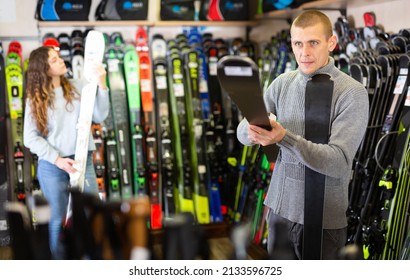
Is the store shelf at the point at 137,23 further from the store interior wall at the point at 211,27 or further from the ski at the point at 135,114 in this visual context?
the ski at the point at 135,114

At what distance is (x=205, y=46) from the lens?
2.88 metres

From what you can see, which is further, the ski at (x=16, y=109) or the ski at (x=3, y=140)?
the ski at (x=16, y=109)

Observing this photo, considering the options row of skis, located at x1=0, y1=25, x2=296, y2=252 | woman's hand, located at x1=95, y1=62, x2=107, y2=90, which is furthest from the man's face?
row of skis, located at x1=0, y1=25, x2=296, y2=252

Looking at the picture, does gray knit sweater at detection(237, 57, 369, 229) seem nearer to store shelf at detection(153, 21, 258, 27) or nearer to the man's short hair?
the man's short hair

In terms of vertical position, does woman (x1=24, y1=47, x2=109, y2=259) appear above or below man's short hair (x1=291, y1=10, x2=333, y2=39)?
below

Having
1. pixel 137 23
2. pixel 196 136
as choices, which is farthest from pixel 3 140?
pixel 196 136

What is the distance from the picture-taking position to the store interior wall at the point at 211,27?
162 centimetres

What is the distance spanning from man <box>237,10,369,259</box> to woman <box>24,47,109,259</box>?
52 centimetres

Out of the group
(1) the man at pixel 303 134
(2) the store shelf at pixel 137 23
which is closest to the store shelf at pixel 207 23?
(2) the store shelf at pixel 137 23

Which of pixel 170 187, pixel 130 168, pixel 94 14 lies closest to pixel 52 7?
pixel 94 14

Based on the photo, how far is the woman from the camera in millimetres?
1460

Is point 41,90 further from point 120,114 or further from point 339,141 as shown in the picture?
point 120,114
